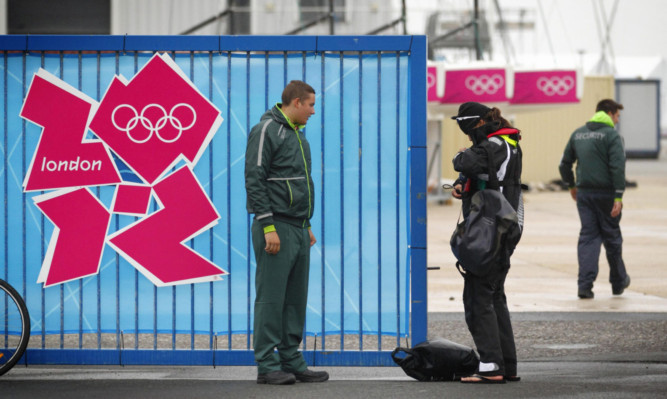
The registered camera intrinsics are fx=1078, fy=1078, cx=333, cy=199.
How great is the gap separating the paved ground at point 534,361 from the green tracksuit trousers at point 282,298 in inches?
8.7

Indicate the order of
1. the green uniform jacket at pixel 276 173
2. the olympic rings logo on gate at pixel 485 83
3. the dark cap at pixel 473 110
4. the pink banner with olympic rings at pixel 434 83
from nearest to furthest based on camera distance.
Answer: the green uniform jacket at pixel 276 173, the dark cap at pixel 473 110, the pink banner with olympic rings at pixel 434 83, the olympic rings logo on gate at pixel 485 83

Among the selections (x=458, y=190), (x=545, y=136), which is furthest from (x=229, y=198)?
(x=545, y=136)

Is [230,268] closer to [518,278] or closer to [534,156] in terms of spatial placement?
[518,278]

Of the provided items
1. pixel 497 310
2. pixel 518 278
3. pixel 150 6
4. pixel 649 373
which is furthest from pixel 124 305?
pixel 150 6

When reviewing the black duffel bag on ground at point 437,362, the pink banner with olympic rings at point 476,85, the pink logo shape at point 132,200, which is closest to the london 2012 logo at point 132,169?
the pink logo shape at point 132,200

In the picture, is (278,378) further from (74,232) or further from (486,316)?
(74,232)

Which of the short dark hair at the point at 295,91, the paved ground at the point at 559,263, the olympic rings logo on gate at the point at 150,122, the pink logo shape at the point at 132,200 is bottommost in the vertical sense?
the paved ground at the point at 559,263

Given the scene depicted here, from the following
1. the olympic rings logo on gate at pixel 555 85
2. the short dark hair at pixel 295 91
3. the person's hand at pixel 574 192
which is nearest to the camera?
the short dark hair at pixel 295 91

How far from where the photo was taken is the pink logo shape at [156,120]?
7145 millimetres

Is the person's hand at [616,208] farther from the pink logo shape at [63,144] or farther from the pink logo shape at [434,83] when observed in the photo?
the pink logo shape at [434,83]

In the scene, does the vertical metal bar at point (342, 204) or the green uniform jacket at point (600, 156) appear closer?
the vertical metal bar at point (342, 204)

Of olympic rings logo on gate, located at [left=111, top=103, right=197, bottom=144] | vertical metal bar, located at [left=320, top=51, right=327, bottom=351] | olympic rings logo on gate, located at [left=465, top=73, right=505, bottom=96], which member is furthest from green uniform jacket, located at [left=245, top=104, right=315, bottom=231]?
olympic rings logo on gate, located at [left=465, top=73, right=505, bottom=96]

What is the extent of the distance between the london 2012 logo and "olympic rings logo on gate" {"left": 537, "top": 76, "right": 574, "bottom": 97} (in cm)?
1816

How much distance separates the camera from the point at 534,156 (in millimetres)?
33438
